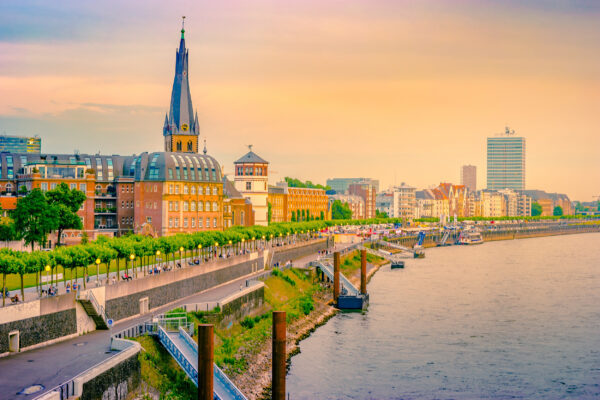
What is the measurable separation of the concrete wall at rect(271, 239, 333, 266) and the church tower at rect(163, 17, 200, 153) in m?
29.5

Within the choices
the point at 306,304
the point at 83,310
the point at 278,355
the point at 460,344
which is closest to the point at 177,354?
the point at 278,355

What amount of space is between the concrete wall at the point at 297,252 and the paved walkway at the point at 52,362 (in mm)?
48426

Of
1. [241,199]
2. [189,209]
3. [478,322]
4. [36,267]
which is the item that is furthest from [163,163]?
[36,267]

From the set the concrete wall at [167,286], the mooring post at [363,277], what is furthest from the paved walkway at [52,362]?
the mooring post at [363,277]

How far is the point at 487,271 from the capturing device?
118m

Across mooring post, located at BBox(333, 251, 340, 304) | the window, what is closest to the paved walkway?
mooring post, located at BBox(333, 251, 340, 304)

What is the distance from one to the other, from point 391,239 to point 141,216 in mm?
72512

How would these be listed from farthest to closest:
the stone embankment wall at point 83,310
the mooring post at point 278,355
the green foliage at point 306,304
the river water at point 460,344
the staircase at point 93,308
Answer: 1. the green foliage at point 306,304
2. the river water at point 460,344
3. the staircase at point 93,308
4. the stone embankment wall at point 83,310
5. the mooring post at point 278,355

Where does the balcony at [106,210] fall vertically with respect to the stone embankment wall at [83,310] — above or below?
above

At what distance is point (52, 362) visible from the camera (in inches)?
1411

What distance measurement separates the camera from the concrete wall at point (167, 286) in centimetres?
4784

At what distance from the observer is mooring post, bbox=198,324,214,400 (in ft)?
113

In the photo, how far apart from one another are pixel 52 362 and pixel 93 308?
27.8 ft

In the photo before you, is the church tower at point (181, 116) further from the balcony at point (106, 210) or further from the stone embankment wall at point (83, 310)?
the stone embankment wall at point (83, 310)
